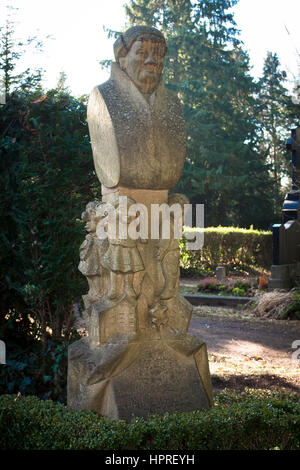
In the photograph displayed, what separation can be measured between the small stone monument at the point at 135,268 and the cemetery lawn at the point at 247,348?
150 cm

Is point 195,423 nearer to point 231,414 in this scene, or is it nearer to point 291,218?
point 231,414

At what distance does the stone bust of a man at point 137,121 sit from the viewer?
349cm

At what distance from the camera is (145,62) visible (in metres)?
3.61

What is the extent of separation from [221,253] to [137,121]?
1554 centimetres

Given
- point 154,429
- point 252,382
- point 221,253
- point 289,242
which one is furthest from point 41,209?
point 221,253

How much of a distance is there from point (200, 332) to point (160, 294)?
5.81 meters

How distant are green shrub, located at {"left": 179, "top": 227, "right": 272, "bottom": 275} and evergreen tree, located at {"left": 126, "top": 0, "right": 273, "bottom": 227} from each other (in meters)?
8.09

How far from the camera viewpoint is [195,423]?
3.09 m

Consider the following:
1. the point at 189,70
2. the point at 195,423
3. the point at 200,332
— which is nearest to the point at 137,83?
the point at 195,423

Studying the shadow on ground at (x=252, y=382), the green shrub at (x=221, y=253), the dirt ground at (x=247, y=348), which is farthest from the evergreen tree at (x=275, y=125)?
the shadow on ground at (x=252, y=382)

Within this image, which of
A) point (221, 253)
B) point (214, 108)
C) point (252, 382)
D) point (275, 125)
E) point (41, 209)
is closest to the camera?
point (41, 209)

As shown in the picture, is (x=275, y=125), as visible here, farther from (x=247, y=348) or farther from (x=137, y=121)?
(x=137, y=121)

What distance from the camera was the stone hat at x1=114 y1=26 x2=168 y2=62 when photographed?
360 centimetres

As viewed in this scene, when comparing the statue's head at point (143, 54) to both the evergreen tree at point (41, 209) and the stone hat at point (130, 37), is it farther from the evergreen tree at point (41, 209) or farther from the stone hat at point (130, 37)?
the evergreen tree at point (41, 209)
